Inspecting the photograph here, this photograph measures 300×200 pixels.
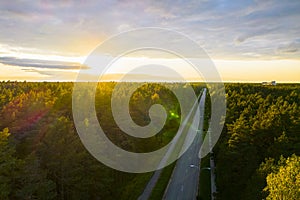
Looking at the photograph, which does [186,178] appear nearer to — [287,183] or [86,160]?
[86,160]

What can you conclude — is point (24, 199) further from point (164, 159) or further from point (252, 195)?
point (164, 159)

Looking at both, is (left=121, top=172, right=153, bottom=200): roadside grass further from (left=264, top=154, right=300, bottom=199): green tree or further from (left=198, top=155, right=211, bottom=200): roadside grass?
(left=264, top=154, right=300, bottom=199): green tree

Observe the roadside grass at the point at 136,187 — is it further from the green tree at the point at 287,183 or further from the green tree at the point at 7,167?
the green tree at the point at 287,183

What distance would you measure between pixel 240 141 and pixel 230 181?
4.69 metres

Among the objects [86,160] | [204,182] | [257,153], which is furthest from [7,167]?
[257,153]

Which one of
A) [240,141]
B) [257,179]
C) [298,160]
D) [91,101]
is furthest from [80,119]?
[298,160]

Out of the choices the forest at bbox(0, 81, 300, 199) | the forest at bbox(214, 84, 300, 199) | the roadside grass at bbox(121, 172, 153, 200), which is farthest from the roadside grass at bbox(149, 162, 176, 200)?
the forest at bbox(214, 84, 300, 199)

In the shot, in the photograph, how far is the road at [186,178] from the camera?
113 ft

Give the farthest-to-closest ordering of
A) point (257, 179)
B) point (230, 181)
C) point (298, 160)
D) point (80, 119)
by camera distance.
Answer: point (80, 119) < point (230, 181) < point (257, 179) < point (298, 160)

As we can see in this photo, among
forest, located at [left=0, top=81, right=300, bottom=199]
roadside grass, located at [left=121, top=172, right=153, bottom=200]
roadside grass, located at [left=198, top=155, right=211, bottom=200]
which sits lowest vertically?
roadside grass, located at [left=121, top=172, right=153, bottom=200]

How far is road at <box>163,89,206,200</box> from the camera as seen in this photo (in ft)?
113

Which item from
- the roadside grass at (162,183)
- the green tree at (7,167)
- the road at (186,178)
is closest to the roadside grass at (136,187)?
the roadside grass at (162,183)

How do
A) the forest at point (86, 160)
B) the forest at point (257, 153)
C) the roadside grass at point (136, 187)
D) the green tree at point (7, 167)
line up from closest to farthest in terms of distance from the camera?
the green tree at point (7, 167) < the forest at point (86, 160) < the forest at point (257, 153) < the roadside grass at point (136, 187)

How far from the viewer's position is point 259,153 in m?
34.6
